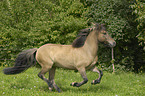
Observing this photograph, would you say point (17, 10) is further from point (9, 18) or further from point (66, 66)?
point (66, 66)

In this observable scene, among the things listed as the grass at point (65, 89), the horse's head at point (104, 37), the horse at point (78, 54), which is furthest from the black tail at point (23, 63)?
the horse's head at point (104, 37)

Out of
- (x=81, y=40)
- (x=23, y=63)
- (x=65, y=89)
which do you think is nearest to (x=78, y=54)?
(x=81, y=40)

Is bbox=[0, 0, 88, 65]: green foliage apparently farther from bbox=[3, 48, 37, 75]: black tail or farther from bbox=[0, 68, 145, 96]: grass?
bbox=[3, 48, 37, 75]: black tail

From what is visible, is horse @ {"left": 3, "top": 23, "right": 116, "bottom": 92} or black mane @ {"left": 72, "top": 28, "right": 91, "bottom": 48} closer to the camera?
horse @ {"left": 3, "top": 23, "right": 116, "bottom": 92}

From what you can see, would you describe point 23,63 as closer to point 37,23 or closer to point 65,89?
point 65,89

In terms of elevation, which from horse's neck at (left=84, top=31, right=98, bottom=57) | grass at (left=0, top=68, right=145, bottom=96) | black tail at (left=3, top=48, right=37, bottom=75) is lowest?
grass at (left=0, top=68, right=145, bottom=96)

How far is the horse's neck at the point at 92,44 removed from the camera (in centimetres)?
653

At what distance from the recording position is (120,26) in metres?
11.2

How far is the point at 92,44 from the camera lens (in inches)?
259

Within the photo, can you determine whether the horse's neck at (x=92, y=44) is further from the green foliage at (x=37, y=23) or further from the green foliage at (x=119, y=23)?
the green foliage at (x=37, y=23)

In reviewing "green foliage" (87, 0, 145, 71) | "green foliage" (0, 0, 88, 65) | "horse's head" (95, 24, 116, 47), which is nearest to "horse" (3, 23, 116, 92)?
"horse's head" (95, 24, 116, 47)

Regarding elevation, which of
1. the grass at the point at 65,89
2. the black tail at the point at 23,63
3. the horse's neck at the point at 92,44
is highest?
the horse's neck at the point at 92,44

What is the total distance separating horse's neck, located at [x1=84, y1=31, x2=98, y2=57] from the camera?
653 centimetres

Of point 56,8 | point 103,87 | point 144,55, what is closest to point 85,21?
point 56,8
